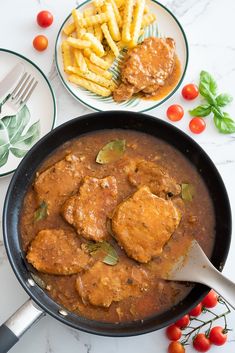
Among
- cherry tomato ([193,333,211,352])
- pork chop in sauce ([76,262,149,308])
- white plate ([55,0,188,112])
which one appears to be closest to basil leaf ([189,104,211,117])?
white plate ([55,0,188,112])

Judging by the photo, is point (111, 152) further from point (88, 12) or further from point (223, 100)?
point (88, 12)

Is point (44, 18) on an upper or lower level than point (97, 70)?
upper

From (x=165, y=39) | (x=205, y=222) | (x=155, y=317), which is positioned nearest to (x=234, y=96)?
(x=165, y=39)

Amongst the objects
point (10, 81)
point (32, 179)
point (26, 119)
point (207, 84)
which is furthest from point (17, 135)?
point (207, 84)

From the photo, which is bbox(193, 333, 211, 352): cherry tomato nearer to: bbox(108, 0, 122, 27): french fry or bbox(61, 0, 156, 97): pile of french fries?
bbox(61, 0, 156, 97): pile of french fries

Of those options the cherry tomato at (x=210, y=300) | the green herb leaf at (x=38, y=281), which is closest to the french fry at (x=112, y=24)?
the green herb leaf at (x=38, y=281)

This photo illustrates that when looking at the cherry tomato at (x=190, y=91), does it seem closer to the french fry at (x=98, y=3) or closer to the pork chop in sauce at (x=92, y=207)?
the french fry at (x=98, y=3)
